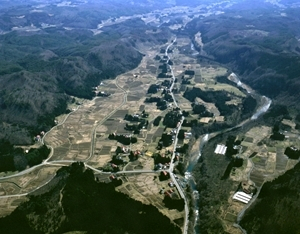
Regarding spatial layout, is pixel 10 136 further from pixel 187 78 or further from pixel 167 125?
pixel 187 78

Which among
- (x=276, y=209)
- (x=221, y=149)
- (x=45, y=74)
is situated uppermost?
(x=276, y=209)

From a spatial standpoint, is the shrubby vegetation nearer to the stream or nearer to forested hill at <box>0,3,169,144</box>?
forested hill at <box>0,3,169,144</box>

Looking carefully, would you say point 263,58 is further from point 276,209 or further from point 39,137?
point 276,209

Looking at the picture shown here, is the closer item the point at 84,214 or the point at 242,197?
the point at 84,214

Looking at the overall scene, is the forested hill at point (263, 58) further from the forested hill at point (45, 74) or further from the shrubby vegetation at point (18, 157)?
the shrubby vegetation at point (18, 157)

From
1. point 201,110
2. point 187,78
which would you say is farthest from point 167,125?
point 187,78

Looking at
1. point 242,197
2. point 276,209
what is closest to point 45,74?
point 242,197
